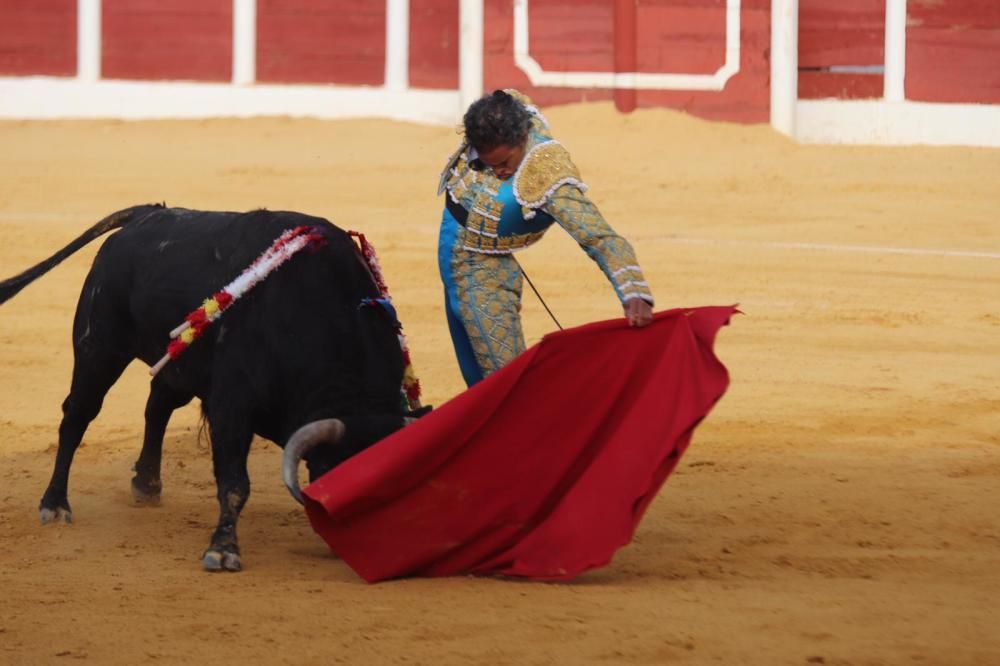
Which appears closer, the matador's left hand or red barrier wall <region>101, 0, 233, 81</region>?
the matador's left hand

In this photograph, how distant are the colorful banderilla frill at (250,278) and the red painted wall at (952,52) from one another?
8.74 meters

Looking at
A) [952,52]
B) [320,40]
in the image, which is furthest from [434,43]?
[952,52]

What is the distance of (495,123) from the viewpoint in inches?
150

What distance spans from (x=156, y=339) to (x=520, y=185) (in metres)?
1.16

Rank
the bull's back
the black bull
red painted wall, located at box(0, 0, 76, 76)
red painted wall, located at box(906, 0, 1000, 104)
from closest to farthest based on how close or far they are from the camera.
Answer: the black bull → the bull's back → red painted wall, located at box(906, 0, 1000, 104) → red painted wall, located at box(0, 0, 76, 76)

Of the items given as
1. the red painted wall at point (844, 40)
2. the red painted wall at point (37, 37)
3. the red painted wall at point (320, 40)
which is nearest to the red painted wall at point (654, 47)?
the red painted wall at point (844, 40)

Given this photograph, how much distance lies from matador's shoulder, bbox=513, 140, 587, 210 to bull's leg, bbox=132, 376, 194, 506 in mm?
1330

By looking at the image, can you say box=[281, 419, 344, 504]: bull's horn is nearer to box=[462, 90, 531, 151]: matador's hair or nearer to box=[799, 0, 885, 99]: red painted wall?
box=[462, 90, 531, 151]: matador's hair

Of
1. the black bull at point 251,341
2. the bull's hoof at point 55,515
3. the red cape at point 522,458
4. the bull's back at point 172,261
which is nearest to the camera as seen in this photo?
the red cape at point 522,458

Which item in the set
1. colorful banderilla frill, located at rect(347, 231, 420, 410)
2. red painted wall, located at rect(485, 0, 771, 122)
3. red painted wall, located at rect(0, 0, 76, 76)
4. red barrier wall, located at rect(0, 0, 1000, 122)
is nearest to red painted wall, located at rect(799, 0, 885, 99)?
red barrier wall, located at rect(0, 0, 1000, 122)

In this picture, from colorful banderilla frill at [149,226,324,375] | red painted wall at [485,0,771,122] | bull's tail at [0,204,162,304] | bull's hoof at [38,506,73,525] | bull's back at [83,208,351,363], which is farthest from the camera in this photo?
red painted wall at [485,0,771,122]

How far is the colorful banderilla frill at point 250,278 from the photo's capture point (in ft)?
13.6

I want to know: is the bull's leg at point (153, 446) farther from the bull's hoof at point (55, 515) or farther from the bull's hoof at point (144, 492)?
the bull's hoof at point (55, 515)

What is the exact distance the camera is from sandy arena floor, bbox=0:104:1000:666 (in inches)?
131
